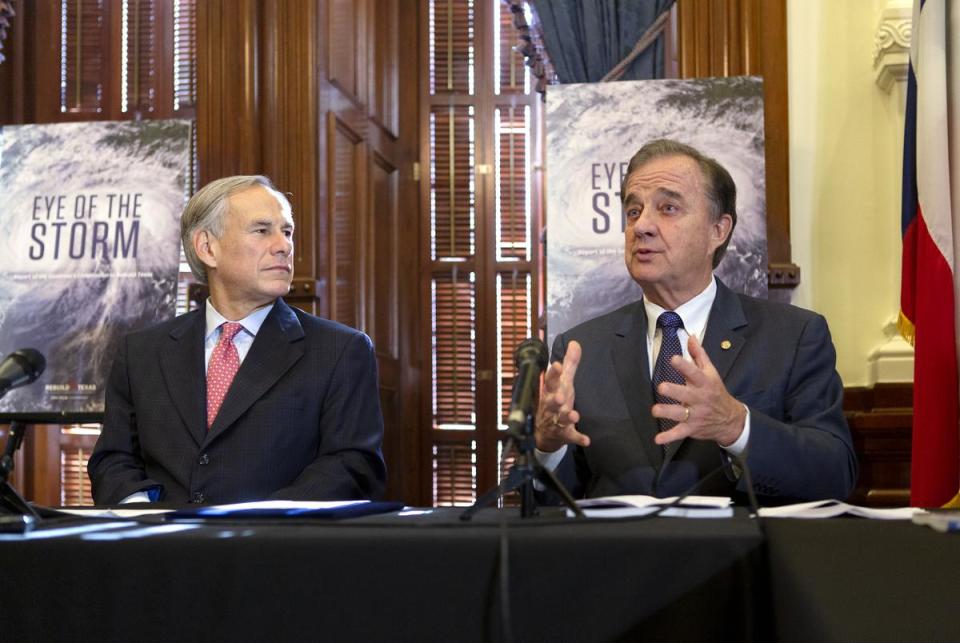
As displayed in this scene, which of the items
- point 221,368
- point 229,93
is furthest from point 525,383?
point 229,93

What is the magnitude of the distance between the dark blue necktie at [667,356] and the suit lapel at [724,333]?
0.06 meters

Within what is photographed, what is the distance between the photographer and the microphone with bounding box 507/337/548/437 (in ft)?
4.61

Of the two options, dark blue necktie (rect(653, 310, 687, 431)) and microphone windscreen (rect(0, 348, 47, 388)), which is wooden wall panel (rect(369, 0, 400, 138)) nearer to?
dark blue necktie (rect(653, 310, 687, 431))

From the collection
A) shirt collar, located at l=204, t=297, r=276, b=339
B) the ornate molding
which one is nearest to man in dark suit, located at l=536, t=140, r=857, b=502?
shirt collar, located at l=204, t=297, r=276, b=339

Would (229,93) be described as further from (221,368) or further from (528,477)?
(528,477)

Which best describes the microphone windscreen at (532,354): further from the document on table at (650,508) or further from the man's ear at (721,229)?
the man's ear at (721,229)

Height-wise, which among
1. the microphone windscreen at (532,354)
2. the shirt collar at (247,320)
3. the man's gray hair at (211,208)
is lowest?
the microphone windscreen at (532,354)

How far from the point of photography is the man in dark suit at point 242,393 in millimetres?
2652

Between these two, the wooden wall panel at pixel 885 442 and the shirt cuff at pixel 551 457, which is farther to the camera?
the wooden wall panel at pixel 885 442

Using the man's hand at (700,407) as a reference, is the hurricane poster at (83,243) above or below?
above

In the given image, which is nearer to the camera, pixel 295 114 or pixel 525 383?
pixel 525 383

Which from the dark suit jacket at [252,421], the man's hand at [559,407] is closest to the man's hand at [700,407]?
the man's hand at [559,407]

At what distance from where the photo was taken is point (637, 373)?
2.46 m

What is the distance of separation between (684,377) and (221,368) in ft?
4.08
